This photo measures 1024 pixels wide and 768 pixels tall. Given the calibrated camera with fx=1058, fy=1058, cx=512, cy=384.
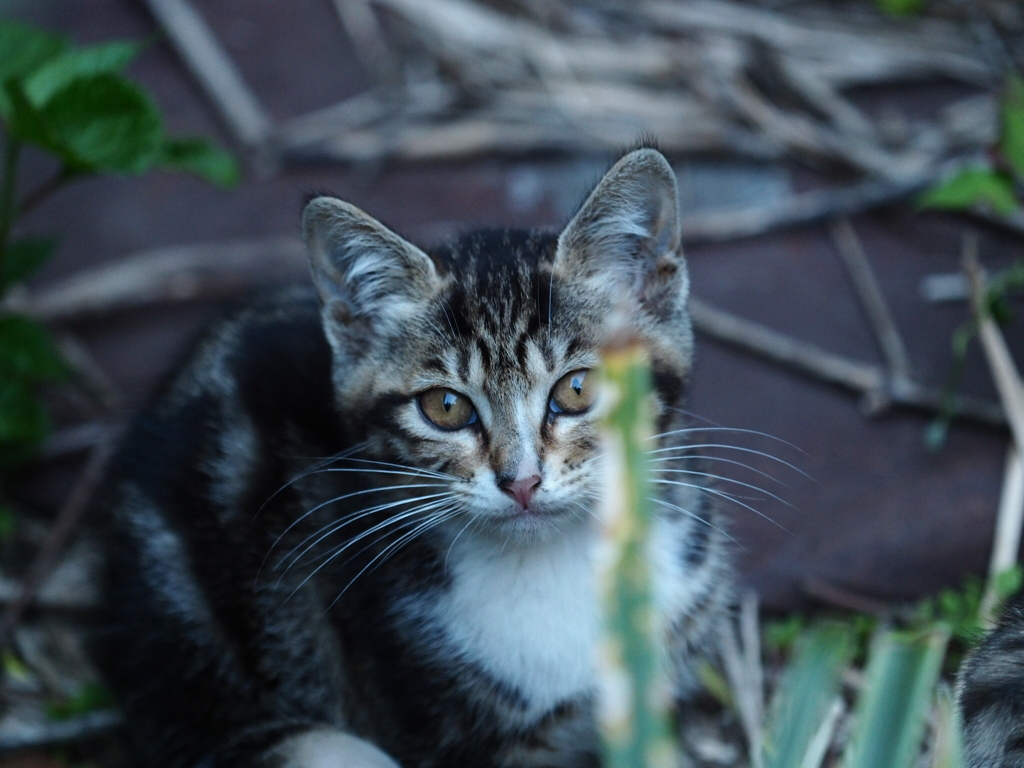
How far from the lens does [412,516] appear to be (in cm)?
223

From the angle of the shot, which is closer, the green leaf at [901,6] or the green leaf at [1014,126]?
the green leaf at [1014,126]

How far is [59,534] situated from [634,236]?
191 centimetres

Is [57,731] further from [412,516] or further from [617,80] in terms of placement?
[617,80]

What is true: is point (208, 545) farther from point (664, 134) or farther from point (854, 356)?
point (664, 134)

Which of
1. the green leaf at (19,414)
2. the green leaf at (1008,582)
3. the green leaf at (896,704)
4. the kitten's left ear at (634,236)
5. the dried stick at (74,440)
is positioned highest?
the kitten's left ear at (634,236)

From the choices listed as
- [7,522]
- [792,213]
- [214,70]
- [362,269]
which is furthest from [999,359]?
[214,70]

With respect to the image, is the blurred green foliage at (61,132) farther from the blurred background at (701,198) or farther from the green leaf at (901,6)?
the green leaf at (901,6)

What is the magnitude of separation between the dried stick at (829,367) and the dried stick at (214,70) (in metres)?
1.82

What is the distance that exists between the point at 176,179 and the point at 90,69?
4.64ft

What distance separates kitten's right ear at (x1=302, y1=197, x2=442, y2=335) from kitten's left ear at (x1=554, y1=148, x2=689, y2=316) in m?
0.30

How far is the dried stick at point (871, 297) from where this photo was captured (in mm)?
3363

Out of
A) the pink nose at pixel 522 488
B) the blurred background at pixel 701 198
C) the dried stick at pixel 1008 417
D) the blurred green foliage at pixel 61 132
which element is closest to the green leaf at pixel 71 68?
the blurred green foliage at pixel 61 132

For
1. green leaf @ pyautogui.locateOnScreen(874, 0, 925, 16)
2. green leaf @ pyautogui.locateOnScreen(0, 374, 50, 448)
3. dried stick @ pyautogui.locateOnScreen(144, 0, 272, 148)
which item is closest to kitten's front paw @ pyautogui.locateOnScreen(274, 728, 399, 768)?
green leaf @ pyautogui.locateOnScreen(0, 374, 50, 448)

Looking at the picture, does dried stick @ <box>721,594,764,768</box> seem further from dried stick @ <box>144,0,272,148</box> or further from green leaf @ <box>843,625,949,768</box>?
dried stick @ <box>144,0,272,148</box>
